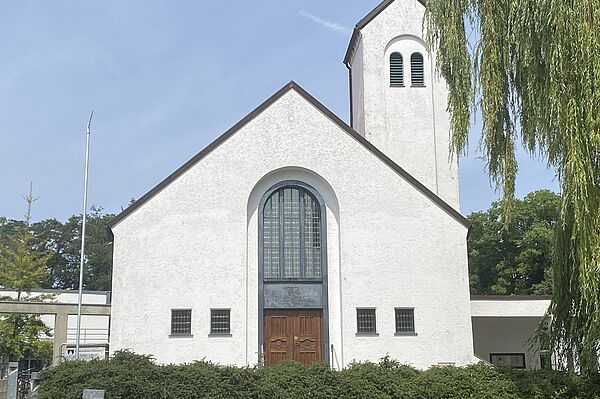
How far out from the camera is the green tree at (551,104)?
12180 mm

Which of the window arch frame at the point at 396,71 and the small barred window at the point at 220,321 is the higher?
the window arch frame at the point at 396,71

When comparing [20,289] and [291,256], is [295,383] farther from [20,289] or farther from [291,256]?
[20,289]

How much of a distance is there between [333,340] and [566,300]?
800cm

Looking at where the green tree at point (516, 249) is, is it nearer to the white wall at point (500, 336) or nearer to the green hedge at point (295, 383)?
the white wall at point (500, 336)

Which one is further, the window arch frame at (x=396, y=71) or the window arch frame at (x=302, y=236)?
the window arch frame at (x=396, y=71)

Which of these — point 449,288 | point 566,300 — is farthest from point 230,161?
point 566,300

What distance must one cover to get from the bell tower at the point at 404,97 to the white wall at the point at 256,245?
459cm

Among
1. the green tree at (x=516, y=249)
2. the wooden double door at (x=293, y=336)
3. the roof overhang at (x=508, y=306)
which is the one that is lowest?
the wooden double door at (x=293, y=336)

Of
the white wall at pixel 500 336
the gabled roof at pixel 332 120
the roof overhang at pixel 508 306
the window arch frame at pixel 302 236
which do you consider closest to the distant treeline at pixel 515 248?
the white wall at pixel 500 336

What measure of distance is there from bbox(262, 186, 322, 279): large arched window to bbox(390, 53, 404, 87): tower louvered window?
738 cm

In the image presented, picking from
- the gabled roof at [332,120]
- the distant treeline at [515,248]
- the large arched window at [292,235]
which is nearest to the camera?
the gabled roof at [332,120]

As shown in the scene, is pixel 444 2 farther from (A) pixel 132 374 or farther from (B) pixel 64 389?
(B) pixel 64 389

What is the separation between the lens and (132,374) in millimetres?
15219

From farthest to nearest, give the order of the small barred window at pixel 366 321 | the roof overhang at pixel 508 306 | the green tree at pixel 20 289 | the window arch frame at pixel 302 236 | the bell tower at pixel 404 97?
the green tree at pixel 20 289
the bell tower at pixel 404 97
the roof overhang at pixel 508 306
the window arch frame at pixel 302 236
the small barred window at pixel 366 321
